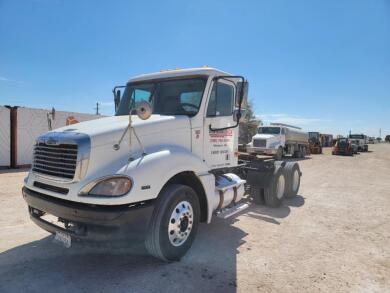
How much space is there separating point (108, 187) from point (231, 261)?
205 centimetres

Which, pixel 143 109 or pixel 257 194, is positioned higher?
pixel 143 109

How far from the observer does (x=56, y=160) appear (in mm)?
3545

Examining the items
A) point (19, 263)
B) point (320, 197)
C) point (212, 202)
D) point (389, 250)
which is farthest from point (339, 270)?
point (320, 197)

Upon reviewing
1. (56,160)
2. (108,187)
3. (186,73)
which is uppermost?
(186,73)

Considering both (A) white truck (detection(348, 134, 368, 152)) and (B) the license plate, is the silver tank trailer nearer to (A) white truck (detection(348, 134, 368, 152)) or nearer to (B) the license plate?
(A) white truck (detection(348, 134, 368, 152))

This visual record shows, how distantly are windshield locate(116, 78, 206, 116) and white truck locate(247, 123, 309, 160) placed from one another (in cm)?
1507

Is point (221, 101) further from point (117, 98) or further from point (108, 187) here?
point (108, 187)

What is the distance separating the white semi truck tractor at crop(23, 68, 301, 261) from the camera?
10.5 ft

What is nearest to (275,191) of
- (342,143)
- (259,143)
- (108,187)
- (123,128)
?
(123,128)

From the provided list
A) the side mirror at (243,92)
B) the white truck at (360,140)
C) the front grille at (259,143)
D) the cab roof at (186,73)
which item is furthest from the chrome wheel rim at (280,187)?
the white truck at (360,140)

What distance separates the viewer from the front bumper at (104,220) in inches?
122

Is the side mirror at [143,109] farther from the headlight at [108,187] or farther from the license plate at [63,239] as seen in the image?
the license plate at [63,239]

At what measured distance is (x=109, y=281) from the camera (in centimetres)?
336

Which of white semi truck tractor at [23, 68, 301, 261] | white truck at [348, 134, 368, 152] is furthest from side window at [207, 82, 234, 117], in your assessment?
white truck at [348, 134, 368, 152]
